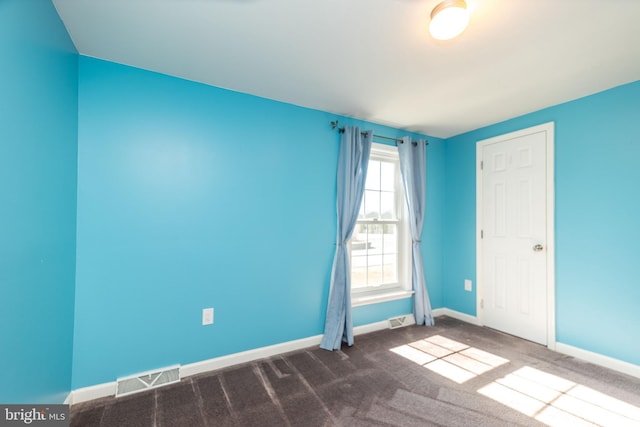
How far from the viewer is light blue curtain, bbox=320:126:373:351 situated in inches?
109

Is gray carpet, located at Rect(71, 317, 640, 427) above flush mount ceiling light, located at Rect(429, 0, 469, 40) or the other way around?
the other way around

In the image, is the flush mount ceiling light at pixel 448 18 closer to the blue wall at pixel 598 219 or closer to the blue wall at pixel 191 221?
the blue wall at pixel 191 221

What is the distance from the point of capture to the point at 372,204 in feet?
10.9

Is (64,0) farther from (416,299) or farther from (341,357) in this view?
(416,299)

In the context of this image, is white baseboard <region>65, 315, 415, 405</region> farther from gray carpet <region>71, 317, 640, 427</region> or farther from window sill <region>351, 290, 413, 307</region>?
window sill <region>351, 290, 413, 307</region>

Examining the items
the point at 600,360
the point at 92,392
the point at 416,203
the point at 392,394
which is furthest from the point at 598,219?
the point at 92,392

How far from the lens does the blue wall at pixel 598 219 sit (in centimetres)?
226

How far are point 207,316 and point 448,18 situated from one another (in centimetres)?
262

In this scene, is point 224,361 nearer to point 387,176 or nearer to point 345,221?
point 345,221

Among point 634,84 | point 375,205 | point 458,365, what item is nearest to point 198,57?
point 375,205

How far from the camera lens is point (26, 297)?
49.4 inches

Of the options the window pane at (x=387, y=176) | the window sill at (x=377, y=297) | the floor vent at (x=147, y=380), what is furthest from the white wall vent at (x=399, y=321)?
the floor vent at (x=147, y=380)

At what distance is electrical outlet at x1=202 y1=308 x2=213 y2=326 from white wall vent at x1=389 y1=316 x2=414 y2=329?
2.02m

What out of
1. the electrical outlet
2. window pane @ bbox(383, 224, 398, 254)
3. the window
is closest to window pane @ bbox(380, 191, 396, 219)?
the window
